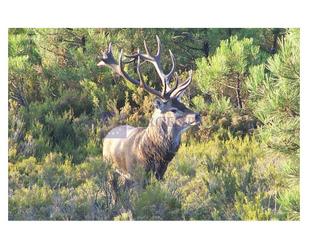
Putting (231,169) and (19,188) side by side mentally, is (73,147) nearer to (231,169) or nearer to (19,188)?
(19,188)

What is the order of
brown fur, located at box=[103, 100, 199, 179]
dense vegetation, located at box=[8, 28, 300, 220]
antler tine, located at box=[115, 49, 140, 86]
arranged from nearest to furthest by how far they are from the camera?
dense vegetation, located at box=[8, 28, 300, 220] → brown fur, located at box=[103, 100, 199, 179] → antler tine, located at box=[115, 49, 140, 86]

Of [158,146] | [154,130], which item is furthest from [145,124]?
[158,146]

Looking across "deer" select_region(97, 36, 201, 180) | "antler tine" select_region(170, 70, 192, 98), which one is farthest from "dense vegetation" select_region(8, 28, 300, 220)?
"antler tine" select_region(170, 70, 192, 98)

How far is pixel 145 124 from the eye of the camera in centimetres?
748

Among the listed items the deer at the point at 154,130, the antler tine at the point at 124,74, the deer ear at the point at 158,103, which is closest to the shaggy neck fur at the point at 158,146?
the deer at the point at 154,130

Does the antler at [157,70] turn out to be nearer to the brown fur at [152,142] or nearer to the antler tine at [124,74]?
the antler tine at [124,74]

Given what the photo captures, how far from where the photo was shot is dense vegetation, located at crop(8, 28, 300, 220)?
7.20 metres

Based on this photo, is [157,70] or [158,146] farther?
[157,70]

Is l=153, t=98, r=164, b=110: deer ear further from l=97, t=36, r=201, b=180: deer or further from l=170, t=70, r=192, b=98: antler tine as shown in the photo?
l=170, t=70, r=192, b=98: antler tine

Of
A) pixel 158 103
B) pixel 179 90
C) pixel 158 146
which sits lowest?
pixel 158 146

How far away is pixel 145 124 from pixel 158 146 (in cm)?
24

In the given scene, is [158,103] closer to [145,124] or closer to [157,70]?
[145,124]

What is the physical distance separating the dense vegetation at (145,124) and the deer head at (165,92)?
0.30 feet

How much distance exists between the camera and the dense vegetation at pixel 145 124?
7.20 meters
